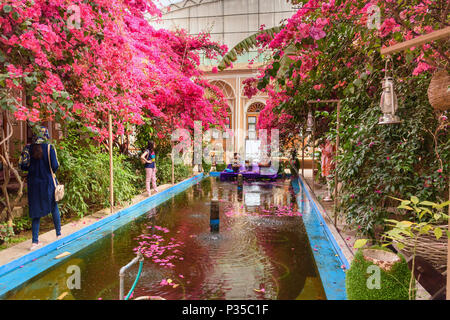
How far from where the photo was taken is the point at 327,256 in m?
5.68

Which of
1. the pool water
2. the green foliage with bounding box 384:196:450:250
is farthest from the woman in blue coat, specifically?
the green foliage with bounding box 384:196:450:250

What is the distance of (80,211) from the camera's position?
7633mm

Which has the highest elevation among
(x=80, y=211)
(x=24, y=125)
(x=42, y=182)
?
(x=24, y=125)

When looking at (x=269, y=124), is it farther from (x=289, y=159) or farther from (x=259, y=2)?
(x=259, y=2)

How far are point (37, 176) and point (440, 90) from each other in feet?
19.7

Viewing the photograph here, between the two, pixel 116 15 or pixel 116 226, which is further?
pixel 116 226

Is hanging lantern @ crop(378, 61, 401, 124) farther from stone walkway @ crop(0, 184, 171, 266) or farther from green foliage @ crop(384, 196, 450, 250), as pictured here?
stone walkway @ crop(0, 184, 171, 266)

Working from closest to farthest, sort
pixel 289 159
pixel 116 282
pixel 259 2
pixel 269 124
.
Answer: pixel 116 282 → pixel 269 124 → pixel 289 159 → pixel 259 2

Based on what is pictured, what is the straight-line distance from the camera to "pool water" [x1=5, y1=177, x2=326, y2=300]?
13.9 feet

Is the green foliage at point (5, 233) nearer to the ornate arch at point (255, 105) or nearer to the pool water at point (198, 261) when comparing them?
the pool water at point (198, 261)

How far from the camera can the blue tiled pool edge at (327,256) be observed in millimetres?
4340

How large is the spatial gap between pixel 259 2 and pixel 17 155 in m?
25.5
